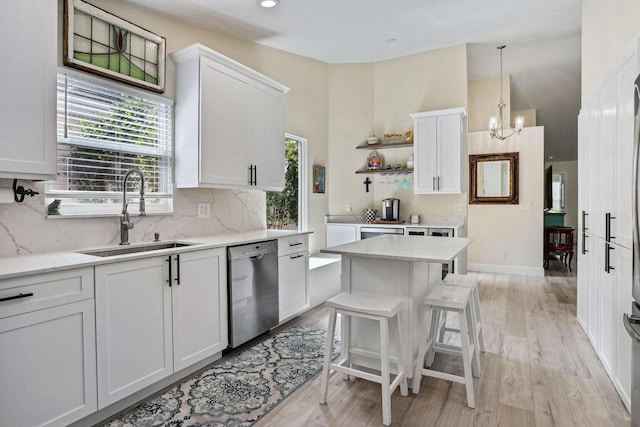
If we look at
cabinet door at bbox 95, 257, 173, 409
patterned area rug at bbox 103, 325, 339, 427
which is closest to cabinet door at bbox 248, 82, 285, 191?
cabinet door at bbox 95, 257, 173, 409

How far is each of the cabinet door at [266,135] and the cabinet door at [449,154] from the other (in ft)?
7.43

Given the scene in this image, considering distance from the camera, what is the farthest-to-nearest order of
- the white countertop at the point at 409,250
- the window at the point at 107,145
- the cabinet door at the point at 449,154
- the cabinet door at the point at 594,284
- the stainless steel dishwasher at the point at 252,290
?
the cabinet door at the point at 449,154 < the stainless steel dishwasher at the point at 252,290 < the cabinet door at the point at 594,284 < the window at the point at 107,145 < the white countertop at the point at 409,250

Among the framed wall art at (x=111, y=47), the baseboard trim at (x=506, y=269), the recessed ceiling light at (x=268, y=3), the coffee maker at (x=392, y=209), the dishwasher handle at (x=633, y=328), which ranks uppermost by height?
the recessed ceiling light at (x=268, y=3)

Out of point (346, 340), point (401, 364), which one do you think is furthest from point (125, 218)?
point (401, 364)

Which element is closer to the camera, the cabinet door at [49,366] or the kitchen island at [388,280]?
the cabinet door at [49,366]

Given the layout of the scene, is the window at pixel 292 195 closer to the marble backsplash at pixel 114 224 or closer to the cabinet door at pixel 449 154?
the marble backsplash at pixel 114 224

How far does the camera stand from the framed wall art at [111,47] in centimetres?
237

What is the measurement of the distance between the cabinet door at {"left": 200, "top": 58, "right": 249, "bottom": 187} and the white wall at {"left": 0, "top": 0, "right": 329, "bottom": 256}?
0.37 m

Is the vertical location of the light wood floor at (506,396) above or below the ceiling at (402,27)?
below

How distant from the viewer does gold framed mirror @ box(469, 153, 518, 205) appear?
19.2ft

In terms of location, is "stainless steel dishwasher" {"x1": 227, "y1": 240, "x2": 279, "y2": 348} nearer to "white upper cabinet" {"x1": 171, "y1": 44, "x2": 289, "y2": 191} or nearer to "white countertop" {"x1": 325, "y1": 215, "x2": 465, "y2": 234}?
"white upper cabinet" {"x1": 171, "y1": 44, "x2": 289, "y2": 191}

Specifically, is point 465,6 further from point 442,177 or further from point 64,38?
point 64,38

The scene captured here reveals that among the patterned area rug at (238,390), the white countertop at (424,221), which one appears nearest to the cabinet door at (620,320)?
the patterned area rug at (238,390)

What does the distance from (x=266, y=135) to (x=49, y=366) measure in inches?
97.4
